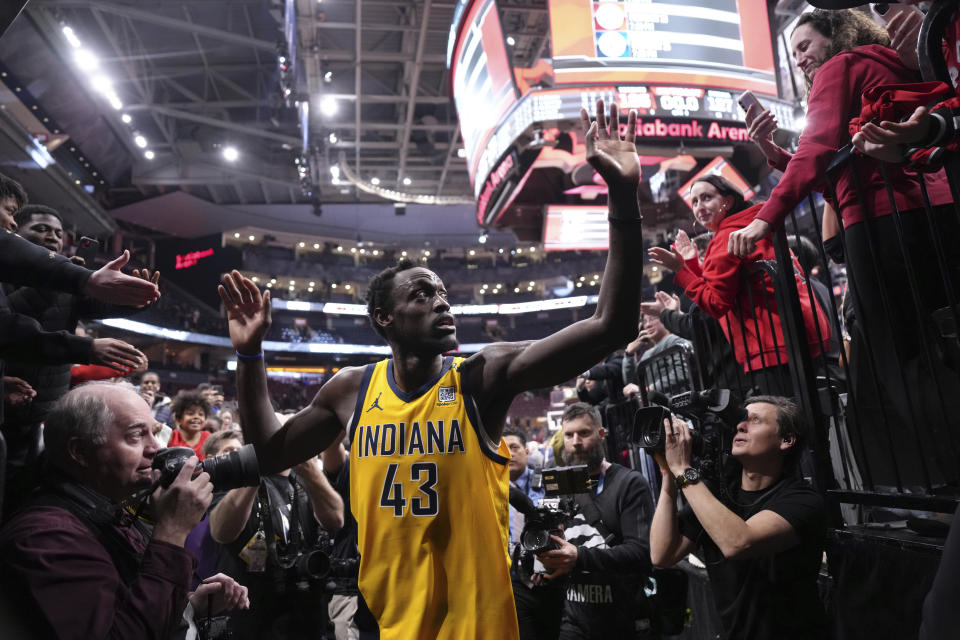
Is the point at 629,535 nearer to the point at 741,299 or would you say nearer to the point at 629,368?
the point at 741,299

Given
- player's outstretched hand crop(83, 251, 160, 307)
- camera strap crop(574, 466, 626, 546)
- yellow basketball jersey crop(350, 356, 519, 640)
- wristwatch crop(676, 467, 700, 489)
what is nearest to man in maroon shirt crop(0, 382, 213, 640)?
player's outstretched hand crop(83, 251, 160, 307)

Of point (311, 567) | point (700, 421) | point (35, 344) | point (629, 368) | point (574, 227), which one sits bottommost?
point (311, 567)

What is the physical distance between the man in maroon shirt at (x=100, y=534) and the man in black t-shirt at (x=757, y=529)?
179 cm

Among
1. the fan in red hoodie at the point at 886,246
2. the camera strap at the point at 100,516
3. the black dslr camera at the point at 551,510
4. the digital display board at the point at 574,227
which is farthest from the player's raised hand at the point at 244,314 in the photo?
the digital display board at the point at 574,227

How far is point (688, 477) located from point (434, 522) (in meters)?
1.04

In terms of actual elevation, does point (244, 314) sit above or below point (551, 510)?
above

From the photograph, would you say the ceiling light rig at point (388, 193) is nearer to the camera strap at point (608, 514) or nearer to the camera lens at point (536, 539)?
the camera strap at point (608, 514)

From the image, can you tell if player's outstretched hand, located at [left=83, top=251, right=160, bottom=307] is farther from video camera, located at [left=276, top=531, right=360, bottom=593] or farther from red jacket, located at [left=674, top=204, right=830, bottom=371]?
red jacket, located at [left=674, top=204, right=830, bottom=371]

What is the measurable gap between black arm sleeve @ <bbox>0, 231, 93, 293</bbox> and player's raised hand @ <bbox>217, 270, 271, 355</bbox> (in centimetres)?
54

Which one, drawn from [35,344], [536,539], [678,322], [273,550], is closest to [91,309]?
[35,344]

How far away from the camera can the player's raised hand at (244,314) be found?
2447 millimetres

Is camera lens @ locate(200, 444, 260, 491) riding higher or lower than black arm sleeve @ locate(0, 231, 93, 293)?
lower

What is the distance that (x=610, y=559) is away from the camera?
10.3ft

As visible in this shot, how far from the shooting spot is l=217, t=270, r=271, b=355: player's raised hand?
2447mm
